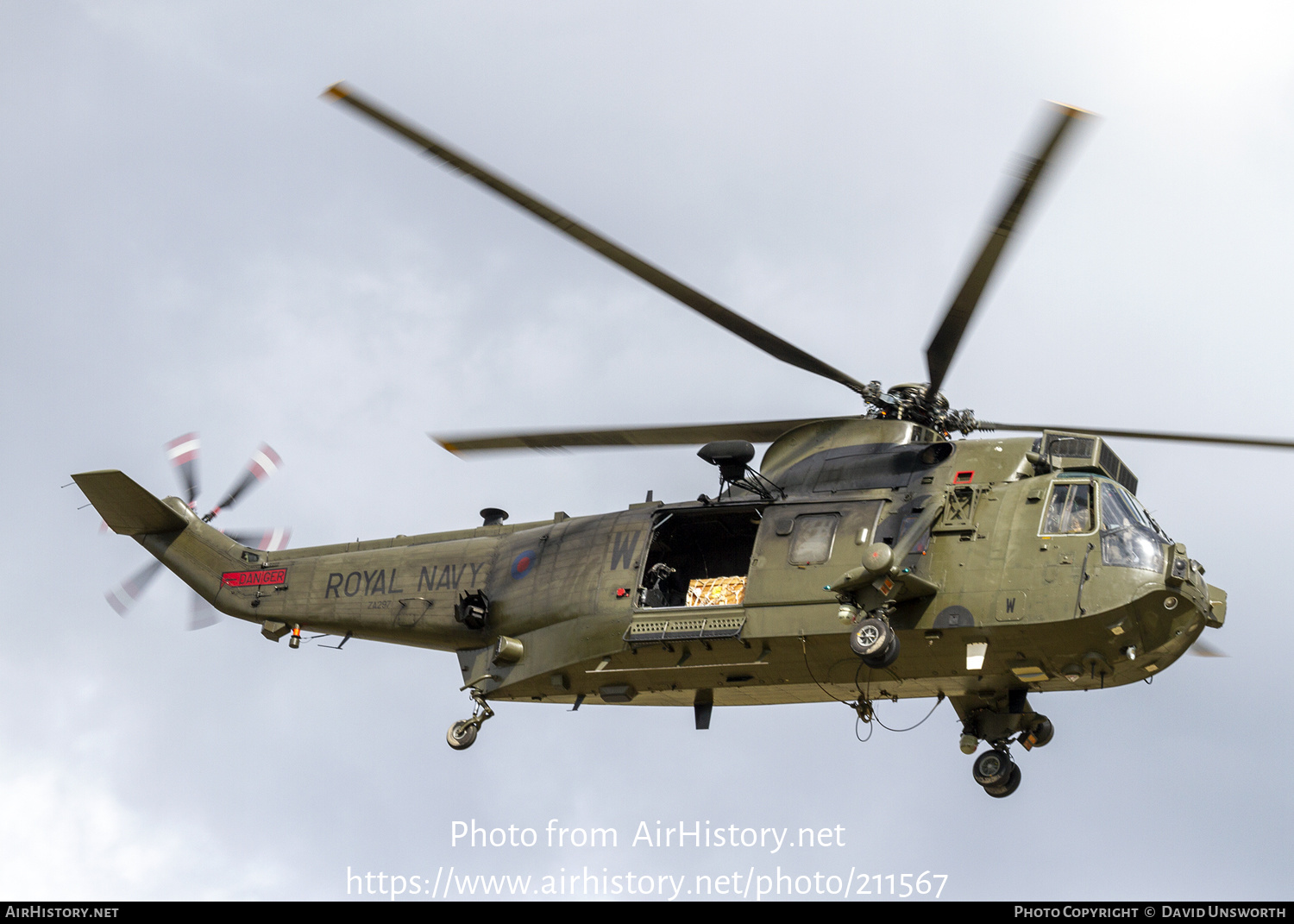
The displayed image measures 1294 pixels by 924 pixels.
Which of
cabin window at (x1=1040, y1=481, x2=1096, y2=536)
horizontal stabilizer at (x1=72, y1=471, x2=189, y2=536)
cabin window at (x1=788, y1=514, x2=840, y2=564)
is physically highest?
horizontal stabilizer at (x1=72, y1=471, x2=189, y2=536)

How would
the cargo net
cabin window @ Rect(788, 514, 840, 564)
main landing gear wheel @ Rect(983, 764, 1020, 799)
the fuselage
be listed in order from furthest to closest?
main landing gear wheel @ Rect(983, 764, 1020, 799), the cargo net, cabin window @ Rect(788, 514, 840, 564), the fuselage

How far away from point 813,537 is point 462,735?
5.44m

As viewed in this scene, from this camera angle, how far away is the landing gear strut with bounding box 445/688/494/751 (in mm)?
20484

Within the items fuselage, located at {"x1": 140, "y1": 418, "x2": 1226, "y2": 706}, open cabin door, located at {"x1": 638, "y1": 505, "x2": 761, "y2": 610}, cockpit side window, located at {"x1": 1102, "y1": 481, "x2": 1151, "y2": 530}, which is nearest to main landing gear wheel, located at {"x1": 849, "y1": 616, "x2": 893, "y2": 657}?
fuselage, located at {"x1": 140, "y1": 418, "x2": 1226, "y2": 706}

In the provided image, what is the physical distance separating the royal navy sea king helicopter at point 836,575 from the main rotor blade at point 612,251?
0.09ft

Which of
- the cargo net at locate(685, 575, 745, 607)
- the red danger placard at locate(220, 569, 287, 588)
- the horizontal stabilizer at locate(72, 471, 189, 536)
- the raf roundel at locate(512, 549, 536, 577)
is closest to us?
the cargo net at locate(685, 575, 745, 607)

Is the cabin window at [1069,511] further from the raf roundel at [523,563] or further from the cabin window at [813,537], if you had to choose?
the raf roundel at [523,563]

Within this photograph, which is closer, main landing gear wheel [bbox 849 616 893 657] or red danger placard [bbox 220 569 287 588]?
main landing gear wheel [bbox 849 616 893 657]

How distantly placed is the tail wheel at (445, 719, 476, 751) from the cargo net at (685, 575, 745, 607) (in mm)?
3415

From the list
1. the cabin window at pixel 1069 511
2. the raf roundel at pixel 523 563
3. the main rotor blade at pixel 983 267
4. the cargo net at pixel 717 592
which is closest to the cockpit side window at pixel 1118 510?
the cabin window at pixel 1069 511

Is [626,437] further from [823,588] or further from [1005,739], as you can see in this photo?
[1005,739]

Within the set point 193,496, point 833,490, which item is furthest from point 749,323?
point 193,496

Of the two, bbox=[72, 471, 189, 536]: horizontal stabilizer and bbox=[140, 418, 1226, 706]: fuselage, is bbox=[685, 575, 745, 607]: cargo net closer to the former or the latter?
bbox=[140, 418, 1226, 706]: fuselage
